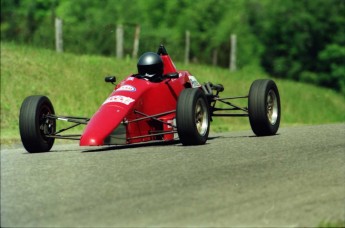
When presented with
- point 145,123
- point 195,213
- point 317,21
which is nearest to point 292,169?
point 195,213

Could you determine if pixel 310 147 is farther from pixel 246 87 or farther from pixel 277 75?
pixel 277 75

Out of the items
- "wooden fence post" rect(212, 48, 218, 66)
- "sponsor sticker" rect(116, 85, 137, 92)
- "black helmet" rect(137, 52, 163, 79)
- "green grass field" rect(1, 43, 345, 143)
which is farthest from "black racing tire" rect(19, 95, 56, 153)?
"wooden fence post" rect(212, 48, 218, 66)

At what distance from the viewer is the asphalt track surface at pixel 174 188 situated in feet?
28.9

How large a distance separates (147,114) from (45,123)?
1584mm

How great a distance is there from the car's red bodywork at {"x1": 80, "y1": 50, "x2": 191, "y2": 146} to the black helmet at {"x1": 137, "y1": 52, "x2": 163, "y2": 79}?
0.16m

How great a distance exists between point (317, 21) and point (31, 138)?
2192 inches

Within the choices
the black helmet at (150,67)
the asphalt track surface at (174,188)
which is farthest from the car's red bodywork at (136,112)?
the asphalt track surface at (174,188)

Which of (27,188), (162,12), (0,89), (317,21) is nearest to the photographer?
(27,188)

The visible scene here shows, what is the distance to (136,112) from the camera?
46.3ft

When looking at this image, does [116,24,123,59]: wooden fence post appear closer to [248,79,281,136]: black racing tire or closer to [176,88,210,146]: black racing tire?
[248,79,281,136]: black racing tire

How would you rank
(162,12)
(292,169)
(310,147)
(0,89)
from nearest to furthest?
(292,169) → (310,147) → (0,89) → (162,12)

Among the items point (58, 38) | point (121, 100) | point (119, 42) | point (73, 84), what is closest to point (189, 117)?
point (121, 100)

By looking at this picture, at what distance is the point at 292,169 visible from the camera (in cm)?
1138

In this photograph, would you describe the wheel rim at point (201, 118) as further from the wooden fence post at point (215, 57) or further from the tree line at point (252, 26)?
the tree line at point (252, 26)
